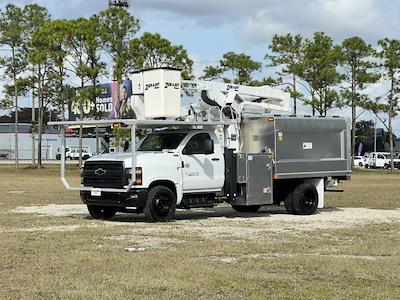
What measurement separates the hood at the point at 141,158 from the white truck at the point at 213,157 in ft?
0.08

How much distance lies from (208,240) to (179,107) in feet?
15.9

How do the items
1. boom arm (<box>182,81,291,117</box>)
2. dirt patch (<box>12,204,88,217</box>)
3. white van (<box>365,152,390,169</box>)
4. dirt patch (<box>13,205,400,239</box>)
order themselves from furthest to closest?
white van (<box>365,152,390,169</box>) → boom arm (<box>182,81,291,117</box>) → dirt patch (<box>12,204,88,217</box>) → dirt patch (<box>13,205,400,239</box>)

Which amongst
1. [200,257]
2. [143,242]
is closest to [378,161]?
[143,242]

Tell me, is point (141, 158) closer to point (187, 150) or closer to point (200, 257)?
point (187, 150)

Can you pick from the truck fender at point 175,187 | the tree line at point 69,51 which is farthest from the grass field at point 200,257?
the tree line at point 69,51

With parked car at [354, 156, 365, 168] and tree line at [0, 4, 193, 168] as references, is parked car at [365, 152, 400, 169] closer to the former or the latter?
parked car at [354, 156, 365, 168]

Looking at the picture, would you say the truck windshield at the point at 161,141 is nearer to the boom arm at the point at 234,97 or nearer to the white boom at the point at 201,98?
the white boom at the point at 201,98

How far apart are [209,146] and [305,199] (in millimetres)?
3434

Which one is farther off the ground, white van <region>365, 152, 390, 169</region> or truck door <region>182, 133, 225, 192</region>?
truck door <region>182, 133, 225, 192</region>

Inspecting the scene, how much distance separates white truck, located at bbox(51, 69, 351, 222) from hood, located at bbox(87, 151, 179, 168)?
3cm

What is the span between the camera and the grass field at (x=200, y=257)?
819cm

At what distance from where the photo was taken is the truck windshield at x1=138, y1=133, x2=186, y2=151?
54.3ft

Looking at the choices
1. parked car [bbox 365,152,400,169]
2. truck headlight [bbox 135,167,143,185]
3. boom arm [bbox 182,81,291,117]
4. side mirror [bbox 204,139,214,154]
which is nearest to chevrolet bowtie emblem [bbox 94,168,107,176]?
truck headlight [bbox 135,167,143,185]

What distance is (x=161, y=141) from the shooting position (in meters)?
16.7
